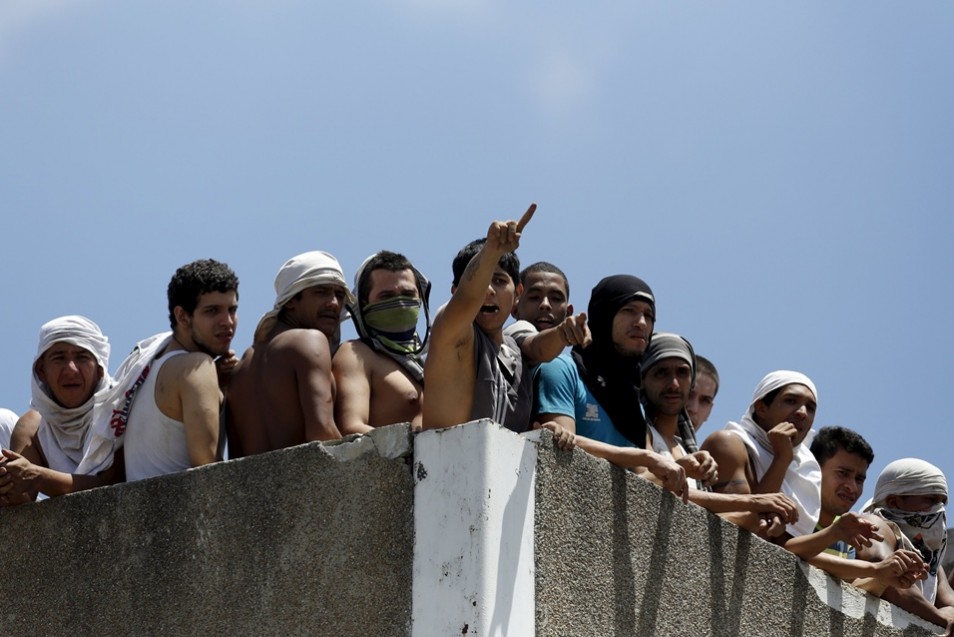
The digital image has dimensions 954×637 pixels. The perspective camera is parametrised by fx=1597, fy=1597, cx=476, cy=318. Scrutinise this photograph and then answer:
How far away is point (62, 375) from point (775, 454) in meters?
3.34

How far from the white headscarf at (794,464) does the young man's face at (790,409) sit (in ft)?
0.11

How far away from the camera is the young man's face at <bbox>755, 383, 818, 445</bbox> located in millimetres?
8016

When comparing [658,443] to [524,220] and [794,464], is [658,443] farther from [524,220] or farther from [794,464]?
[524,220]

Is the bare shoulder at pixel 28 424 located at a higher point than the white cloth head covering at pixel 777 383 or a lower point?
lower

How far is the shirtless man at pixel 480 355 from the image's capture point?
5723mm

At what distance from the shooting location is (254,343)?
22.2 feet

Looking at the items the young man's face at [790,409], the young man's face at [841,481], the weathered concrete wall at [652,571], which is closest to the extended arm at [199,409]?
the weathered concrete wall at [652,571]

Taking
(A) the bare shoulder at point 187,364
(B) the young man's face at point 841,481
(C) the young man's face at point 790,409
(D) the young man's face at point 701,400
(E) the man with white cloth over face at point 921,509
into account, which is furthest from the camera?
(D) the young man's face at point 701,400

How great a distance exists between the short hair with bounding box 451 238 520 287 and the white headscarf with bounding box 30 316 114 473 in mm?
1623

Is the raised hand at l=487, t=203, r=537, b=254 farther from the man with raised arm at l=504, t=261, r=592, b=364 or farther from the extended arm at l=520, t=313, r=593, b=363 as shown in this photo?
the man with raised arm at l=504, t=261, r=592, b=364

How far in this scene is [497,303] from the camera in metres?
6.59

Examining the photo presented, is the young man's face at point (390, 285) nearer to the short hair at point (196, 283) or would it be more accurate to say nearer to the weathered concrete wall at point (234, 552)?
the short hair at point (196, 283)

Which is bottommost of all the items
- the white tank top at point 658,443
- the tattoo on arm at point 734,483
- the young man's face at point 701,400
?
the tattoo on arm at point 734,483

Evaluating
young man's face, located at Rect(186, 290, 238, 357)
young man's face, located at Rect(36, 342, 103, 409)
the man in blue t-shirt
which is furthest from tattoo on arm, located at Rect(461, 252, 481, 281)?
young man's face, located at Rect(36, 342, 103, 409)
